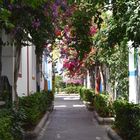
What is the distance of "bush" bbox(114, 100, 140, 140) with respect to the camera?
13625mm

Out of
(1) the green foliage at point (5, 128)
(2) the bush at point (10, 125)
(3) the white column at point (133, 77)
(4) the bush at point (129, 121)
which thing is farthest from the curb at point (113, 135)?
(1) the green foliage at point (5, 128)

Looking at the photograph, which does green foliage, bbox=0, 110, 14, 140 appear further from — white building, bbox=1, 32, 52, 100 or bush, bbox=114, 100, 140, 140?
white building, bbox=1, 32, 52, 100

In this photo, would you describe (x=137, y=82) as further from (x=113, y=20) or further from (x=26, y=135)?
(x=113, y=20)

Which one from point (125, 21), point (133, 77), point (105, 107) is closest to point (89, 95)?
point (105, 107)

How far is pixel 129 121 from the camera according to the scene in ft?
48.7

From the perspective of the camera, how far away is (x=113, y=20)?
13.1 m

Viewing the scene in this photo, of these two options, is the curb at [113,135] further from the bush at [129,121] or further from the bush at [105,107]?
the bush at [105,107]

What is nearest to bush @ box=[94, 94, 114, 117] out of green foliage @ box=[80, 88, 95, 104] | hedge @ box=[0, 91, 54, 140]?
hedge @ box=[0, 91, 54, 140]

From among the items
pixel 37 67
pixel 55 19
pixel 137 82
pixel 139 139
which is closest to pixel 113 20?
pixel 139 139

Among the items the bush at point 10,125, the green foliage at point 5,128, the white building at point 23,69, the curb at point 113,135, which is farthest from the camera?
the white building at point 23,69

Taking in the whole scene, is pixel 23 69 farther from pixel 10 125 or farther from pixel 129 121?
pixel 10 125

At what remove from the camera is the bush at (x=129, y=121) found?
536 inches

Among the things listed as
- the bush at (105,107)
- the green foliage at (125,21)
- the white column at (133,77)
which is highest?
the green foliage at (125,21)

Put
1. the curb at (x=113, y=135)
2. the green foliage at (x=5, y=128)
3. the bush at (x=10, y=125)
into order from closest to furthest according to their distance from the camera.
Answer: the green foliage at (x=5, y=128) → the bush at (x=10, y=125) → the curb at (x=113, y=135)
